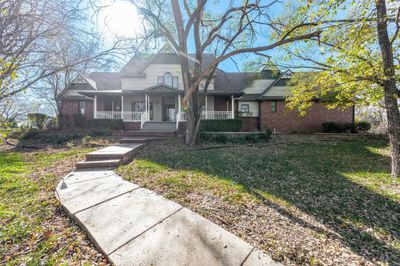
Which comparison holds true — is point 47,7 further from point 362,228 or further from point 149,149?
point 362,228

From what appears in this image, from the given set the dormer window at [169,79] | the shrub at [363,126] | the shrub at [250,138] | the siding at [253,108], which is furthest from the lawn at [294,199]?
the dormer window at [169,79]

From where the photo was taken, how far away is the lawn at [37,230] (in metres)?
1.96

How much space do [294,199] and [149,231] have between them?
2856mm

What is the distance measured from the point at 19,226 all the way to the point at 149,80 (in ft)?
50.2

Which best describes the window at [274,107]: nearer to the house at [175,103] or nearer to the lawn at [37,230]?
the house at [175,103]

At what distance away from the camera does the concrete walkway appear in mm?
1943

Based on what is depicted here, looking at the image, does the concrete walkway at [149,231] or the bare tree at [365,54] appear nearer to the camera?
the concrete walkway at [149,231]

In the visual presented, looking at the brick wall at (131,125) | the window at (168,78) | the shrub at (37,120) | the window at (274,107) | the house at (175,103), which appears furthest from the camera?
the window at (274,107)

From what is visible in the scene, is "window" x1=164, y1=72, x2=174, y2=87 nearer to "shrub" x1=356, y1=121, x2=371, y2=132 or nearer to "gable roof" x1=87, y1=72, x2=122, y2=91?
"gable roof" x1=87, y1=72, x2=122, y2=91

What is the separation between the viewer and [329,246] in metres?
2.30

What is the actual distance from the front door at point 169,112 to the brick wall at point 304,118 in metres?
8.64

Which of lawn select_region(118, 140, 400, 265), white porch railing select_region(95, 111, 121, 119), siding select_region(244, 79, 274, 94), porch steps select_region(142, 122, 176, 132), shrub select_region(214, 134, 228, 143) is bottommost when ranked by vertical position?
lawn select_region(118, 140, 400, 265)

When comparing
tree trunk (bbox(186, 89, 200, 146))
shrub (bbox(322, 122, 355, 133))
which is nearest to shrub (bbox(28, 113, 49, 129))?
tree trunk (bbox(186, 89, 200, 146))

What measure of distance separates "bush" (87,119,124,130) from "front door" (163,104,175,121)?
4.17 meters
